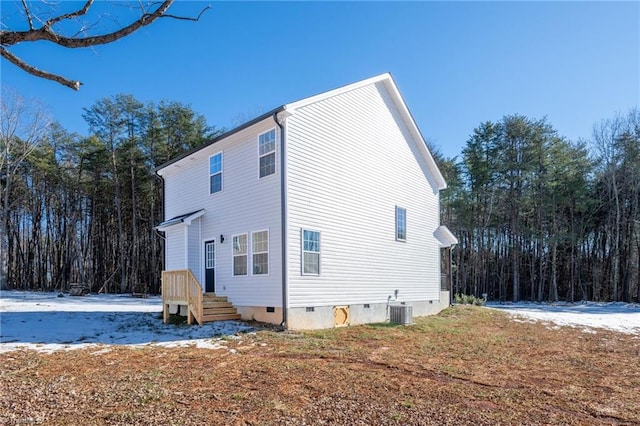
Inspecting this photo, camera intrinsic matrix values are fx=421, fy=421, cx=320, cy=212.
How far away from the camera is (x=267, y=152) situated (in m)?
11.5

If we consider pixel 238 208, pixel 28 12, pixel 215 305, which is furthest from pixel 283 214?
pixel 28 12

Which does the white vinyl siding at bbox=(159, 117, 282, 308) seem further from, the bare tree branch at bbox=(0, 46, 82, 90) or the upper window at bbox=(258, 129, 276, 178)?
the bare tree branch at bbox=(0, 46, 82, 90)

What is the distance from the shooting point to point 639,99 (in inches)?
971

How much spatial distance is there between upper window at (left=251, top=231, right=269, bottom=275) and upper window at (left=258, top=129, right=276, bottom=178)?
1.65 m

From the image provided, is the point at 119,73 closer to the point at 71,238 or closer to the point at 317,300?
the point at 317,300

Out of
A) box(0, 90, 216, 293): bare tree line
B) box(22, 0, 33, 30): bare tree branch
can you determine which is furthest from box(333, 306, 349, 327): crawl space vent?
box(0, 90, 216, 293): bare tree line

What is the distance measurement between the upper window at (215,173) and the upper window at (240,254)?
1.96 metres

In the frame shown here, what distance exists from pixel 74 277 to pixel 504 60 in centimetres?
3382

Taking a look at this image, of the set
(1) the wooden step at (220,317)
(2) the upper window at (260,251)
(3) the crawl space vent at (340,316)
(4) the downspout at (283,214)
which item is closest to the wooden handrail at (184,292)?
(1) the wooden step at (220,317)

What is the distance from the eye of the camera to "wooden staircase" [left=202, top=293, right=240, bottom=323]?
11.3 m

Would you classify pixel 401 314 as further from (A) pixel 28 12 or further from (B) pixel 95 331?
(A) pixel 28 12

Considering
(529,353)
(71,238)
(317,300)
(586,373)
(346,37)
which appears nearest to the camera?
(586,373)

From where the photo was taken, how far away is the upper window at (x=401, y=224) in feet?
48.3

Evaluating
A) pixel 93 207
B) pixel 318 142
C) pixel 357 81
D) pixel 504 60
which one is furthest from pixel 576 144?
Answer: pixel 93 207
